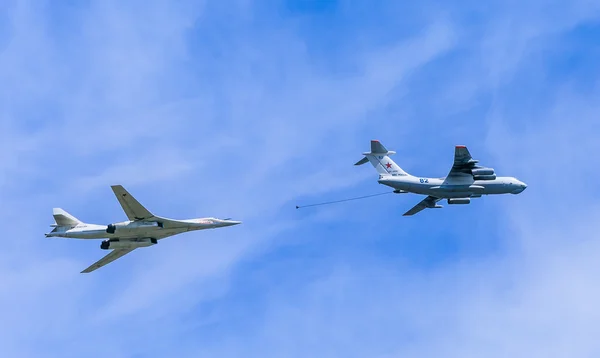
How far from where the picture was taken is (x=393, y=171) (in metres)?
89.2

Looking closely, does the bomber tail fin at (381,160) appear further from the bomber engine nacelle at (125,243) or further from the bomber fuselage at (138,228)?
the bomber engine nacelle at (125,243)

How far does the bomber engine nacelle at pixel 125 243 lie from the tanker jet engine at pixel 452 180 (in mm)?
21603

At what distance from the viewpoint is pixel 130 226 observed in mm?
80875

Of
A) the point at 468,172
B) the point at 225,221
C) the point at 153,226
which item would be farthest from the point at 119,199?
the point at 468,172

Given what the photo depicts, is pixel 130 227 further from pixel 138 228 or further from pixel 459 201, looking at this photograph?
pixel 459 201

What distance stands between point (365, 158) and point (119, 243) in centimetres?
2449

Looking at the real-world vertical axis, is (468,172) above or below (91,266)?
above

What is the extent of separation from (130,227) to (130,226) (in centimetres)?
11

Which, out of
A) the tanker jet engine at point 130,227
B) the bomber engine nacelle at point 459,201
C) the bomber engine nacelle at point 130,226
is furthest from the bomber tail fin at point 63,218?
the bomber engine nacelle at point 459,201

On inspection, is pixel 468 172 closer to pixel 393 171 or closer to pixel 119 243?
pixel 393 171

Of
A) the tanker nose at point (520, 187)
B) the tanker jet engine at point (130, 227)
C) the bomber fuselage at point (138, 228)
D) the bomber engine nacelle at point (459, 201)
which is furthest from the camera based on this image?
the tanker nose at point (520, 187)

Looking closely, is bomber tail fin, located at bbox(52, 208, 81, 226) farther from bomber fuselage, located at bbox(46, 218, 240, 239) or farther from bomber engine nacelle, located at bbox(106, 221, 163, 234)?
bomber engine nacelle, located at bbox(106, 221, 163, 234)

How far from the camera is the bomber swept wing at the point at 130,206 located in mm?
78000

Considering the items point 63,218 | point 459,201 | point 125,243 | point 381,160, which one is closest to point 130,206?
point 125,243
